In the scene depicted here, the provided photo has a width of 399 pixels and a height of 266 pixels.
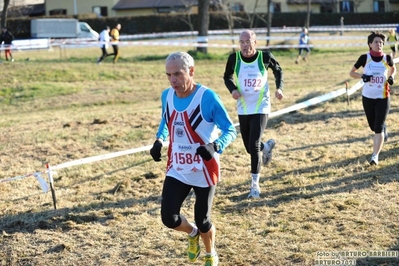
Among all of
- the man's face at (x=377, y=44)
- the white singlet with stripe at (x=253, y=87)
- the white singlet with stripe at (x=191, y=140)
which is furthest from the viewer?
the man's face at (x=377, y=44)

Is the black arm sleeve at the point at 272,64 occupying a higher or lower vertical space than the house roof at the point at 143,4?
lower

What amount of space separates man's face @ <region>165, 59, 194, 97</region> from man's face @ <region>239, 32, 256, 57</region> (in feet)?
8.75

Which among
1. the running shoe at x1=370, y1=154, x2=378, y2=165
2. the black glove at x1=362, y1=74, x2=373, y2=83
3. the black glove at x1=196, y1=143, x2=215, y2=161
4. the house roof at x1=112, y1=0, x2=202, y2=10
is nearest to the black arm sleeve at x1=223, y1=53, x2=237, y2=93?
the black glove at x1=362, y1=74, x2=373, y2=83

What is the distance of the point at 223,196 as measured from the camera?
8.48 m

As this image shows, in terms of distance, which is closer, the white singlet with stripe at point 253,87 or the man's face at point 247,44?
the man's face at point 247,44

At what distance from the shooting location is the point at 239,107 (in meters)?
8.21

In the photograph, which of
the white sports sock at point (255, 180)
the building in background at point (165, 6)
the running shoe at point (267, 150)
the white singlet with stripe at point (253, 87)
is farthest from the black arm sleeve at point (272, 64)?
the building in background at point (165, 6)

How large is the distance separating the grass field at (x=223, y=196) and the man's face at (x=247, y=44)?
1.79 meters

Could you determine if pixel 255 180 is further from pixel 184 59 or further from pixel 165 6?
pixel 165 6

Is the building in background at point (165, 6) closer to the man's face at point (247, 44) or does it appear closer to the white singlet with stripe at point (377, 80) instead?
the white singlet with stripe at point (377, 80)

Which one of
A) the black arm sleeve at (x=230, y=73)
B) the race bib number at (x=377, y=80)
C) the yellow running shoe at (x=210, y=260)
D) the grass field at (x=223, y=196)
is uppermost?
the black arm sleeve at (x=230, y=73)

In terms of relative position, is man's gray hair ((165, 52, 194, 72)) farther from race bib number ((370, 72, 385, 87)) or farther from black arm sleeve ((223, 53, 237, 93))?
race bib number ((370, 72, 385, 87))

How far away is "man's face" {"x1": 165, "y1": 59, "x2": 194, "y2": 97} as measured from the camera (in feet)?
17.4

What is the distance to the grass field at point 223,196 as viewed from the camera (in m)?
6.51
